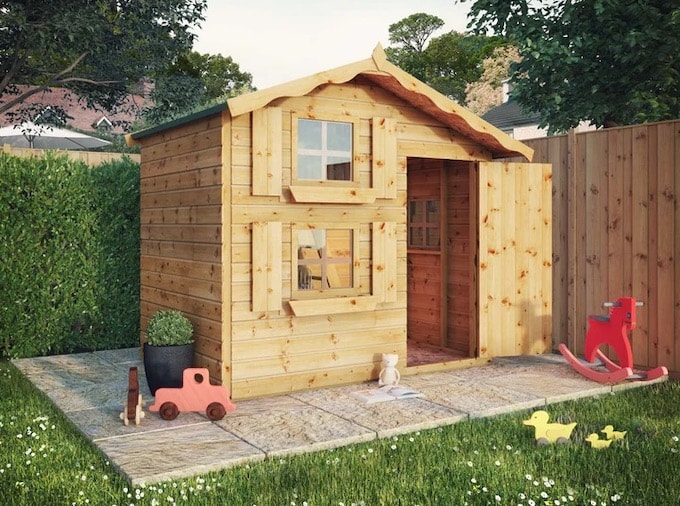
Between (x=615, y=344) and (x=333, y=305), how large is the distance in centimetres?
276

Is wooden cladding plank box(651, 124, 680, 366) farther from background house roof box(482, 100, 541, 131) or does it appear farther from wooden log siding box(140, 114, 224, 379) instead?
background house roof box(482, 100, 541, 131)

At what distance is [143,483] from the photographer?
14.4ft

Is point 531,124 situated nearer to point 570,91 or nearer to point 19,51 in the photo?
point 570,91

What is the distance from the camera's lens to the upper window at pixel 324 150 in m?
6.74

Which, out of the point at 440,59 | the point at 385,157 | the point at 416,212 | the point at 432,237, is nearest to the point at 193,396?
the point at 385,157

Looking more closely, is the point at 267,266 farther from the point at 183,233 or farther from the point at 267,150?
the point at 183,233

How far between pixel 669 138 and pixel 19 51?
40.8 ft

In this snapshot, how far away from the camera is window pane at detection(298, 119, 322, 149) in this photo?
6742 millimetres

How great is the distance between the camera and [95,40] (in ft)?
46.3

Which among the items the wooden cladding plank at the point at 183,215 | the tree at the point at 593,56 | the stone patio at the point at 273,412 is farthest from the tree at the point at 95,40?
the stone patio at the point at 273,412

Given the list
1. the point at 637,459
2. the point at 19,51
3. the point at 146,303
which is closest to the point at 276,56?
the point at 19,51

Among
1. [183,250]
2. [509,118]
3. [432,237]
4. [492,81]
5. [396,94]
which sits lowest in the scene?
[183,250]

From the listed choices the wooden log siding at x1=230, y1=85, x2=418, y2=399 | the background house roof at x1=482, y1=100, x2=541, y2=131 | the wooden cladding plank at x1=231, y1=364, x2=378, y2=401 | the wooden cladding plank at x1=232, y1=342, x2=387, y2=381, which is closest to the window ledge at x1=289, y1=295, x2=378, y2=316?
the wooden log siding at x1=230, y1=85, x2=418, y2=399

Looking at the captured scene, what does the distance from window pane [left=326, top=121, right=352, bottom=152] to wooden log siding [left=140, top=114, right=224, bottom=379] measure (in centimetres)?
108
